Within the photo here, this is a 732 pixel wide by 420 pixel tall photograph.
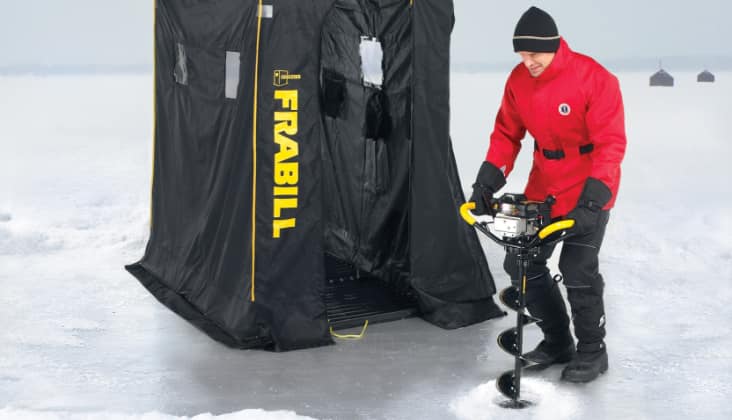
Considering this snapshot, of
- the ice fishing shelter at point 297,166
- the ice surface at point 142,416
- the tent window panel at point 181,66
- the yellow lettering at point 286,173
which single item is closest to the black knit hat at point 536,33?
the ice fishing shelter at point 297,166

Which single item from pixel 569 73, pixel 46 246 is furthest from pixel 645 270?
pixel 46 246

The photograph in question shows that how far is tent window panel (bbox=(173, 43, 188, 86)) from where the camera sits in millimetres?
5023

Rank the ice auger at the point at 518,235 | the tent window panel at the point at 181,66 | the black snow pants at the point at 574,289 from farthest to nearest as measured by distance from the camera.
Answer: the tent window panel at the point at 181,66
the black snow pants at the point at 574,289
the ice auger at the point at 518,235

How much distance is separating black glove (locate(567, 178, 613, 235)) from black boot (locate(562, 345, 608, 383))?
2.29 feet

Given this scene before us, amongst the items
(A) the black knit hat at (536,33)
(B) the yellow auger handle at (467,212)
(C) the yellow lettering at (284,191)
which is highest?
(A) the black knit hat at (536,33)

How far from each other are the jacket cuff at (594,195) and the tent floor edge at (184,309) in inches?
64.4

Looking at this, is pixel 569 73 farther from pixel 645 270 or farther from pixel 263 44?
pixel 645 270

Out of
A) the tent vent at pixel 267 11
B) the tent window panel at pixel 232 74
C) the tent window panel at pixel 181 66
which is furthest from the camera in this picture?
the tent window panel at pixel 181 66

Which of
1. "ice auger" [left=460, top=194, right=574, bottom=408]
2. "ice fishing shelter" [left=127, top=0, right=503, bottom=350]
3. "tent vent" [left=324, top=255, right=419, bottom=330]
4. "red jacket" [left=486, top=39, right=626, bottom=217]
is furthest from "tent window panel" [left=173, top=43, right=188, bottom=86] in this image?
"ice auger" [left=460, top=194, right=574, bottom=408]

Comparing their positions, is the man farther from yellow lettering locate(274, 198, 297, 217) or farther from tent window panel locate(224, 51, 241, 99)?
tent window panel locate(224, 51, 241, 99)

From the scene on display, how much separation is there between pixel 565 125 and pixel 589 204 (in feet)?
1.22

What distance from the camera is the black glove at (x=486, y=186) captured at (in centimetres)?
387

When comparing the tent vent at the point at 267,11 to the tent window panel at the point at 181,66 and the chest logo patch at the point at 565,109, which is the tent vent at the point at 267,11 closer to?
the tent window panel at the point at 181,66

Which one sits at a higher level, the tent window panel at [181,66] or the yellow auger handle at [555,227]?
the tent window panel at [181,66]
